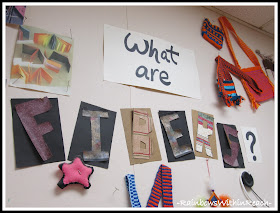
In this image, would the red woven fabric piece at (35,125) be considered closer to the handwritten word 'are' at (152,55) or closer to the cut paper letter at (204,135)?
the handwritten word 'are' at (152,55)

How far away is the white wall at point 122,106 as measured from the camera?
0.72m

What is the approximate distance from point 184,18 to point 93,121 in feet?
3.02

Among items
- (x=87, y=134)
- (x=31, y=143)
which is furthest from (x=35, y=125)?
(x=87, y=134)

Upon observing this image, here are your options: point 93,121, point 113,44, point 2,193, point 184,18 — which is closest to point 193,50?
point 184,18

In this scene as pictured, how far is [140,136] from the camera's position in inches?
36.4

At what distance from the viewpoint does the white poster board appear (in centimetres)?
99

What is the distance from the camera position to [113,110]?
0.93 meters

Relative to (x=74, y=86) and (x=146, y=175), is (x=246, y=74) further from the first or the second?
(x=74, y=86)

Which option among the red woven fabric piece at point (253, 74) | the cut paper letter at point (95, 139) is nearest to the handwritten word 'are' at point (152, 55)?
the cut paper letter at point (95, 139)

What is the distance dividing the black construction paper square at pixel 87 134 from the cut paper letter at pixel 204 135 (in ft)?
1.39

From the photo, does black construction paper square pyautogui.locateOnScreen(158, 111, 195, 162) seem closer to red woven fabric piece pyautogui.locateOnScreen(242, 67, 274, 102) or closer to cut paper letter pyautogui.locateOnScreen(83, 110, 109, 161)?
cut paper letter pyautogui.locateOnScreen(83, 110, 109, 161)

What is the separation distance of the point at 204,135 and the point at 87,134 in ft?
1.89

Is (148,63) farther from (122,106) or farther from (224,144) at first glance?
(224,144)

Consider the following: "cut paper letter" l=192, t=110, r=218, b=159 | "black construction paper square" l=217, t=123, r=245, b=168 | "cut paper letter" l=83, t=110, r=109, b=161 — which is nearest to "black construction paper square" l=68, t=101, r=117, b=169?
"cut paper letter" l=83, t=110, r=109, b=161
